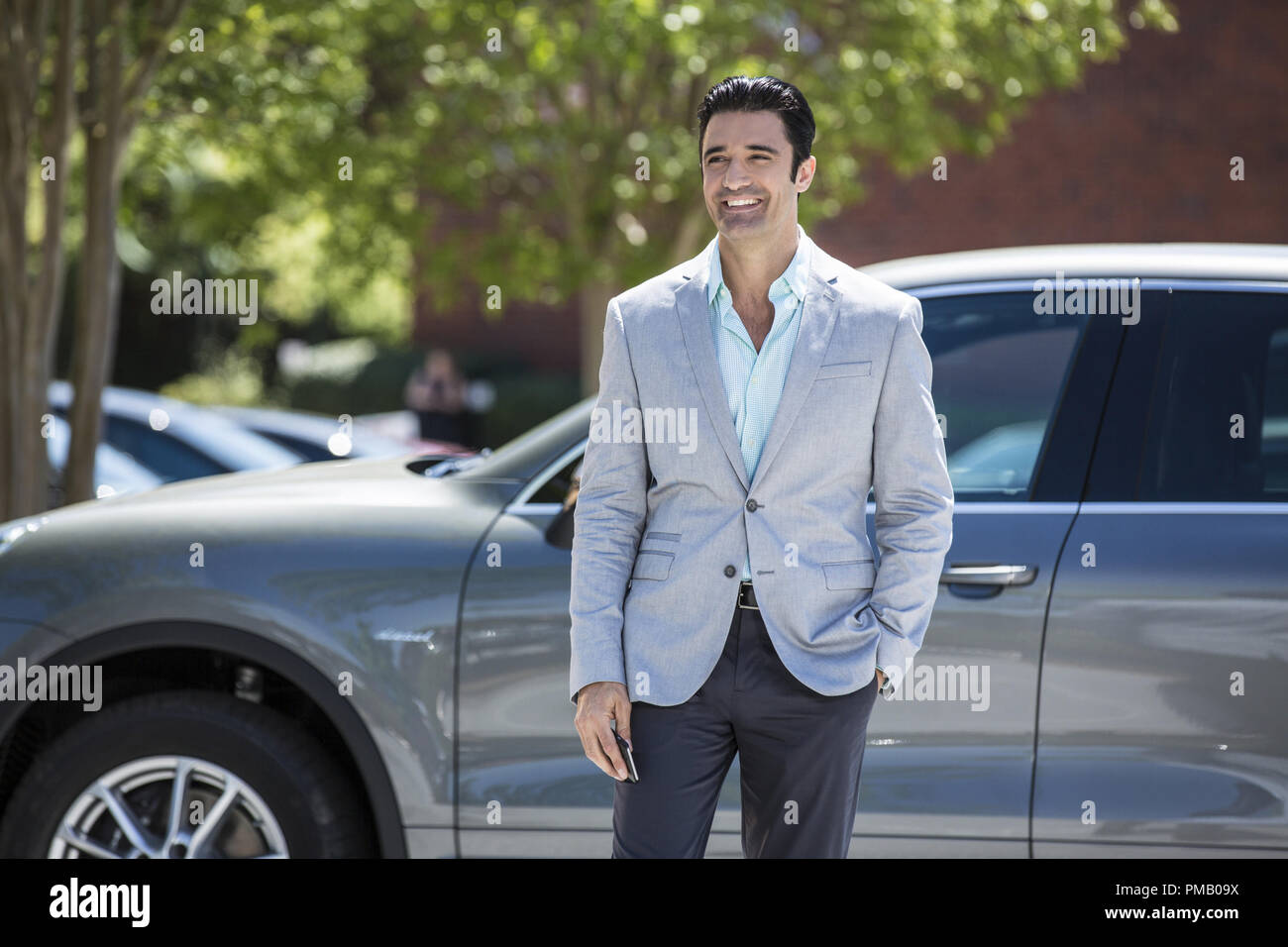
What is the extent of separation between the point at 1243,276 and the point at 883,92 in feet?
22.0

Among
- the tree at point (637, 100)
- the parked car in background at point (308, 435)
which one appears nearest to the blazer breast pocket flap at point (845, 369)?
the tree at point (637, 100)

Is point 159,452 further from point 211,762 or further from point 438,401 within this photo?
point 438,401

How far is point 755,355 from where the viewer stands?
2.61 meters

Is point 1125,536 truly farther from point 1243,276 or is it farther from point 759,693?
point 759,693

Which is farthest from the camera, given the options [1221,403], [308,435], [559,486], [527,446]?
[308,435]

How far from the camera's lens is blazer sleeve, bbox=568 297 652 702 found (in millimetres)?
2510

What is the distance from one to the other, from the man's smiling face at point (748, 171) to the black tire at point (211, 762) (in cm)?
175

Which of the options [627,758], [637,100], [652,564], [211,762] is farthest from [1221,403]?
[637,100]

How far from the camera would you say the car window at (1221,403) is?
3342mm

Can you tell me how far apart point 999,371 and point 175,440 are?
5805 millimetres

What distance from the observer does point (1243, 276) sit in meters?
3.45

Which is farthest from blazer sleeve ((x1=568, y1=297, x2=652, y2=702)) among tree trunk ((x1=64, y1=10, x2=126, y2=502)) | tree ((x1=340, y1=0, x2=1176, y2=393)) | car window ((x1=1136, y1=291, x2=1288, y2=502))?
tree ((x1=340, y1=0, x2=1176, y2=393))

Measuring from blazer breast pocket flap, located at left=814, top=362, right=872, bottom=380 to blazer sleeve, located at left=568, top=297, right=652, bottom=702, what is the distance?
0.33 meters
